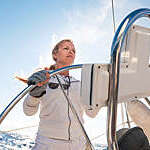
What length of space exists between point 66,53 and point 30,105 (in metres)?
0.37

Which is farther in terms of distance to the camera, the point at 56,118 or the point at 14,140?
the point at 14,140

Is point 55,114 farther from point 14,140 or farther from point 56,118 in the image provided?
point 14,140

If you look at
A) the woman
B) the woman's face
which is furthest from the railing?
the woman's face

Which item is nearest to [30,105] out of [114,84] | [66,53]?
[66,53]

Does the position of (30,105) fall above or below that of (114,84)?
below

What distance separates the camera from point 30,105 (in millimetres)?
1317

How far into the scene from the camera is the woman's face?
4.67 feet

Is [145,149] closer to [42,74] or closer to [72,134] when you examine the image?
[42,74]

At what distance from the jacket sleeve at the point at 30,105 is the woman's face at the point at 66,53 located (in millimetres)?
291

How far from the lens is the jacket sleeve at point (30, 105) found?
128cm

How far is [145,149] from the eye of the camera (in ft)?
2.66

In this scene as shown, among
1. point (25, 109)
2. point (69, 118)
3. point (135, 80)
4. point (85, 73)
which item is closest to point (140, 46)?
point (135, 80)

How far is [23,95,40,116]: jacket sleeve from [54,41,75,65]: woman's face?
0.29m

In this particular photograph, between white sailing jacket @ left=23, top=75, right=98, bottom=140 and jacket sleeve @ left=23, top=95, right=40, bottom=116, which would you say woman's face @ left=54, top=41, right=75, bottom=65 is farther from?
jacket sleeve @ left=23, top=95, right=40, bottom=116
